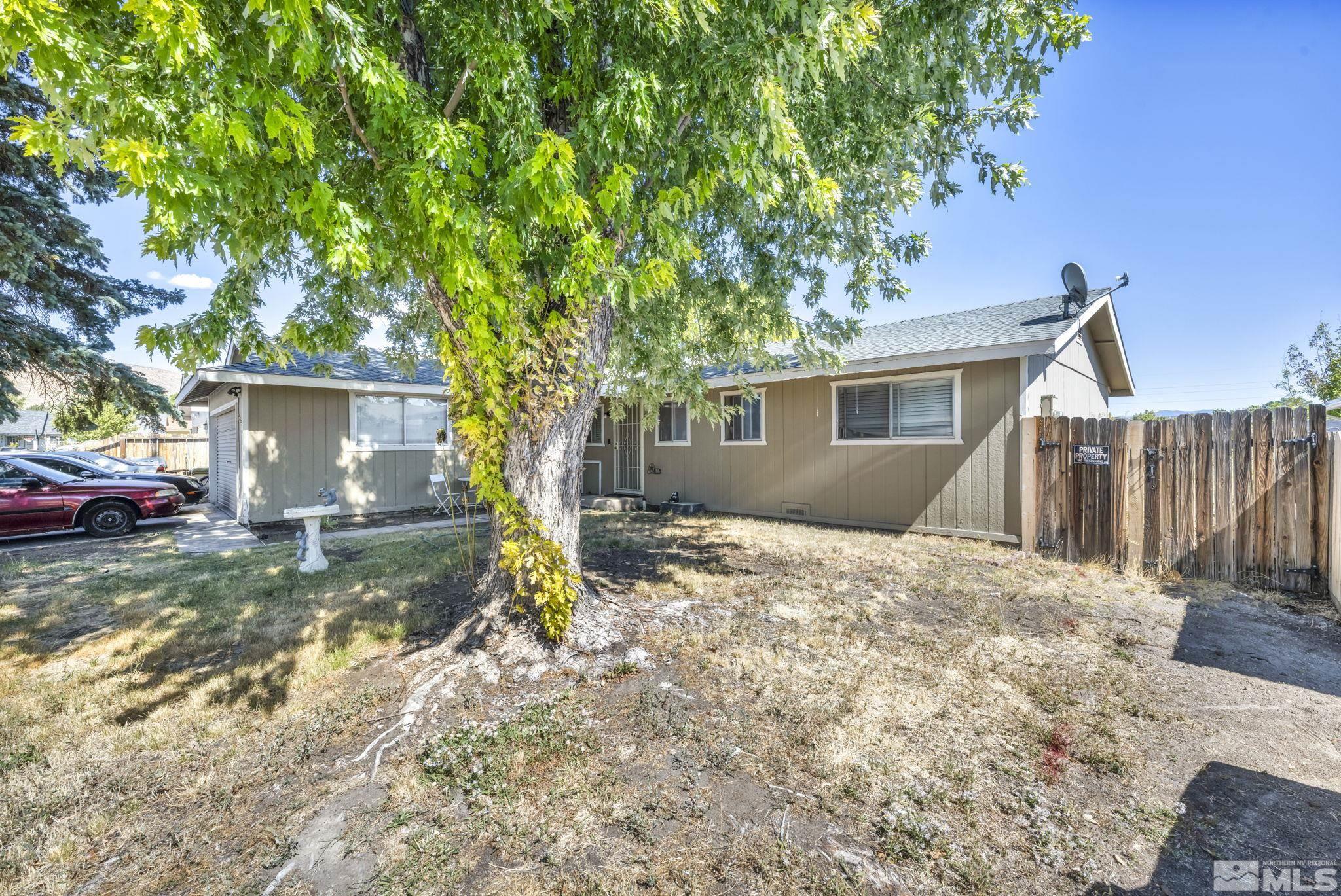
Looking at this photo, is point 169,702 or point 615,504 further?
point 615,504

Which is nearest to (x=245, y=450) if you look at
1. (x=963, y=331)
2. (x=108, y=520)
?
(x=108, y=520)

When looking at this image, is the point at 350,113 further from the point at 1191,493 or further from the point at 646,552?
the point at 1191,493

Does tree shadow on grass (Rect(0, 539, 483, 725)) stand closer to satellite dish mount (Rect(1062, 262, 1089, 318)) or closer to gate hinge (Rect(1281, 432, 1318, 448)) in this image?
gate hinge (Rect(1281, 432, 1318, 448))

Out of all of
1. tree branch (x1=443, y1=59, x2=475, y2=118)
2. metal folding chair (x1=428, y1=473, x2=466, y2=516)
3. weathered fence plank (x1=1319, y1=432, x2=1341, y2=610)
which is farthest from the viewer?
metal folding chair (x1=428, y1=473, x2=466, y2=516)

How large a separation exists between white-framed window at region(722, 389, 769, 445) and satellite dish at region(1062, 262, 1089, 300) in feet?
15.1

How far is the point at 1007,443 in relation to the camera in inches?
277

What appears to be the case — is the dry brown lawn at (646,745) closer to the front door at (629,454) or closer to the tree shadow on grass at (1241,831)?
the tree shadow on grass at (1241,831)

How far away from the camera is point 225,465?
11016mm

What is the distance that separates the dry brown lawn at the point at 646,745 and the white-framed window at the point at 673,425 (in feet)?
21.3

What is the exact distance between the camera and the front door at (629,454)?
12109 millimetres

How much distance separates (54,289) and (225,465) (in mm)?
3906

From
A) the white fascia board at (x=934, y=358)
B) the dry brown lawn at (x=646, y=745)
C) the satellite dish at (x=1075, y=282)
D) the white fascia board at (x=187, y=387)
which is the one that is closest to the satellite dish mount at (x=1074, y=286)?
the satellite dish at (x=1075, y=282)

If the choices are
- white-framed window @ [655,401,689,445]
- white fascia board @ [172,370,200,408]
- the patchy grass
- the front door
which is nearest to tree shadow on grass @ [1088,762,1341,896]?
the patchy grass

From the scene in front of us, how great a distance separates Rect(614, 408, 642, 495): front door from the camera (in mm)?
12109
